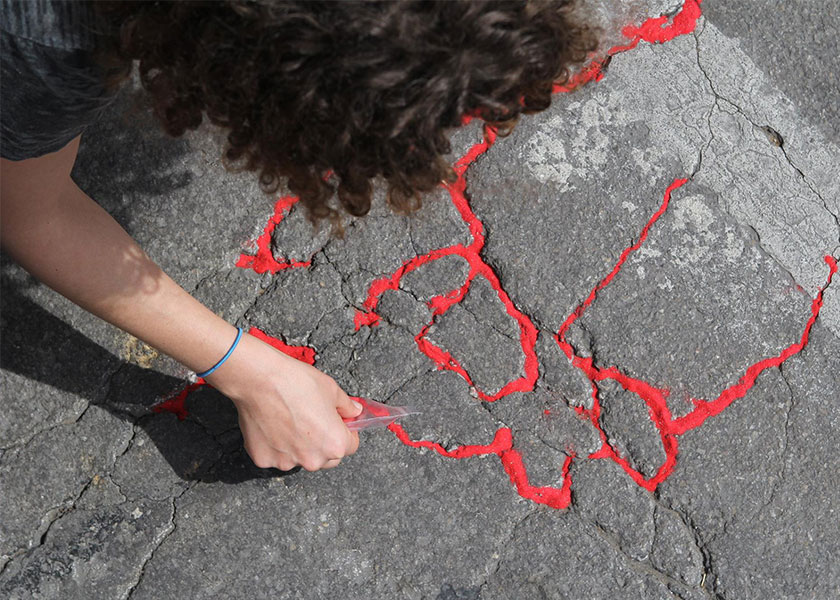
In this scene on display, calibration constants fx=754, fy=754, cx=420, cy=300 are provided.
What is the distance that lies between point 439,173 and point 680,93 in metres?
1.36

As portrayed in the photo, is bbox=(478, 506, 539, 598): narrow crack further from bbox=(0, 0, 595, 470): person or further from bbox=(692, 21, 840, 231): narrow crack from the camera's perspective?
bbox=(692, 21, 840, 231): narrow crack

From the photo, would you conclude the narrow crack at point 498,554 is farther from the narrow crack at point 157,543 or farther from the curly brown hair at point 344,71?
the curly brown hair at point 344,71

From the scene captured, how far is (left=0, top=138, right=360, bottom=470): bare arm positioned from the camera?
53.1 inches

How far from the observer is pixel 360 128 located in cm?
95

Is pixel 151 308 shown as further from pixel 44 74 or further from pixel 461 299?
pixel 461 299

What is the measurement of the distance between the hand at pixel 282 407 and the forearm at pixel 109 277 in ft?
0.18

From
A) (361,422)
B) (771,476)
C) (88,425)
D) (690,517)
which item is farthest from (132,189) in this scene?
(771,476)

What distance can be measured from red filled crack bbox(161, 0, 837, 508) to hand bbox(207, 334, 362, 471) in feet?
1.14

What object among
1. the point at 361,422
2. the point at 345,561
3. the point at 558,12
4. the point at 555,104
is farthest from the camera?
the point at 555,104

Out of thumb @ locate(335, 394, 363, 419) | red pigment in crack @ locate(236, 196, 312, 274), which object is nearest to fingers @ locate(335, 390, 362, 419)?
thumb @ locate(335, 394, 363, 419)

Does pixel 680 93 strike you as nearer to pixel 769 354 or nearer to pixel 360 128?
pixel 769 354

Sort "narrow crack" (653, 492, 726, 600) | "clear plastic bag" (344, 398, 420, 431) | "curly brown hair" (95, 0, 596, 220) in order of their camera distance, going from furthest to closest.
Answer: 1. "narrow crack" (653, 492, 726, 600)
2. "clear plastic bag" (344, 398, 420, 431)
3. "curly brown hair" (95, 0, 596, 220)

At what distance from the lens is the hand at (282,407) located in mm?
1527

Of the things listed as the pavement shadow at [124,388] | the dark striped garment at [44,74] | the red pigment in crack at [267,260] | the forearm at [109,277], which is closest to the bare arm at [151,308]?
the forearm at [109,277]
